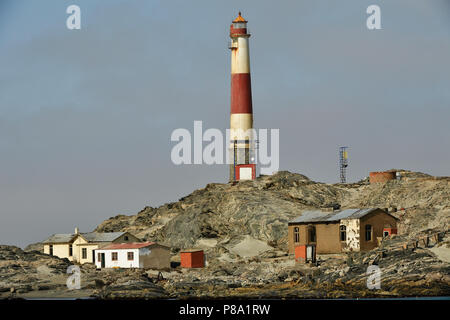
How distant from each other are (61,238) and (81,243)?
10.6ft

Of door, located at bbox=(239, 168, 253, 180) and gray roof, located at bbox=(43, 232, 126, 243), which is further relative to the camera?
door, located at bbox=(239, 168, 253, 180)

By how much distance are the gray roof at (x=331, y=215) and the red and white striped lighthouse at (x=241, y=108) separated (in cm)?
1777

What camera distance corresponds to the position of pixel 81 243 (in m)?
105

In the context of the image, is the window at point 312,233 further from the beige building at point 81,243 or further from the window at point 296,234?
the beige building at point 81,243

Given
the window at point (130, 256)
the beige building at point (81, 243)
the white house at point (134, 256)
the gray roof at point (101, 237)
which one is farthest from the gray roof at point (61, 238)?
the window at point (130, 256)

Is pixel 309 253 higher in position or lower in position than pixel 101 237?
lower

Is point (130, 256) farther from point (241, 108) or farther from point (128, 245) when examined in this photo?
point (241, 108)

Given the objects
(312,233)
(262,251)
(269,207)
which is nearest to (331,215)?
(312,233)

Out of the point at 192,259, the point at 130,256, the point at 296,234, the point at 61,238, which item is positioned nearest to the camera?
the point at 130,256

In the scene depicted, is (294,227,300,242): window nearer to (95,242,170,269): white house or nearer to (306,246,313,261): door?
(306,246,313,261): door

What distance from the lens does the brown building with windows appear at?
→ 94562 millimetres

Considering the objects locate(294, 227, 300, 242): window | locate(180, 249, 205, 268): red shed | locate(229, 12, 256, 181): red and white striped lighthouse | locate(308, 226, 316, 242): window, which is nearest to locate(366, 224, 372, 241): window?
locate(308, 226, 316, 242): window

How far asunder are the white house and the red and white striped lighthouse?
21.6 meters

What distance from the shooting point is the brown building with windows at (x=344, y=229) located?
94.6 metres
